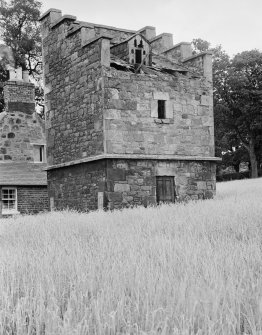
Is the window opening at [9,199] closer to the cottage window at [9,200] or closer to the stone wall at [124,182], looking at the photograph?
the cottage window at [9,200]

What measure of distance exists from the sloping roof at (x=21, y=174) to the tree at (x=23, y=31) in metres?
16.1

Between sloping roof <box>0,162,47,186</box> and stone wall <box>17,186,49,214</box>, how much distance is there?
1.21ft

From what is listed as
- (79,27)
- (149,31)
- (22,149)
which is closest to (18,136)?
(22,149)

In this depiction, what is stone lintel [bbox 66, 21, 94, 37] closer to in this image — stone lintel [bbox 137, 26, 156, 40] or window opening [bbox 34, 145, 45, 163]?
stone lintel [bbox 137, 26, 156, 40]

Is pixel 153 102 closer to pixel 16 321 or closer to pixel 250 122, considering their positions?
pixel 16 321

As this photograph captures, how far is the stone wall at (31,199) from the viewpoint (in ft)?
86.3

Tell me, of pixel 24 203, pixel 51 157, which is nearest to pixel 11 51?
pixel 24 203

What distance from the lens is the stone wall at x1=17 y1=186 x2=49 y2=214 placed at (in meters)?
26.3

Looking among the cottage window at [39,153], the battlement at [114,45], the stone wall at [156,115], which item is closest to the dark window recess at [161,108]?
the stone wall at [156,115]

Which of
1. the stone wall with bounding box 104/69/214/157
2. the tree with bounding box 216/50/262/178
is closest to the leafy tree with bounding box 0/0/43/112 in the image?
the tree with bounding box 216/50/262/178

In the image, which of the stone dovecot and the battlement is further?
the battlement

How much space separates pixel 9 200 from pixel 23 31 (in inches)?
855

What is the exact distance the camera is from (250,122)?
45375 millimetres

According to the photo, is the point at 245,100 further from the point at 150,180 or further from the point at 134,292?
the point at 134,292
